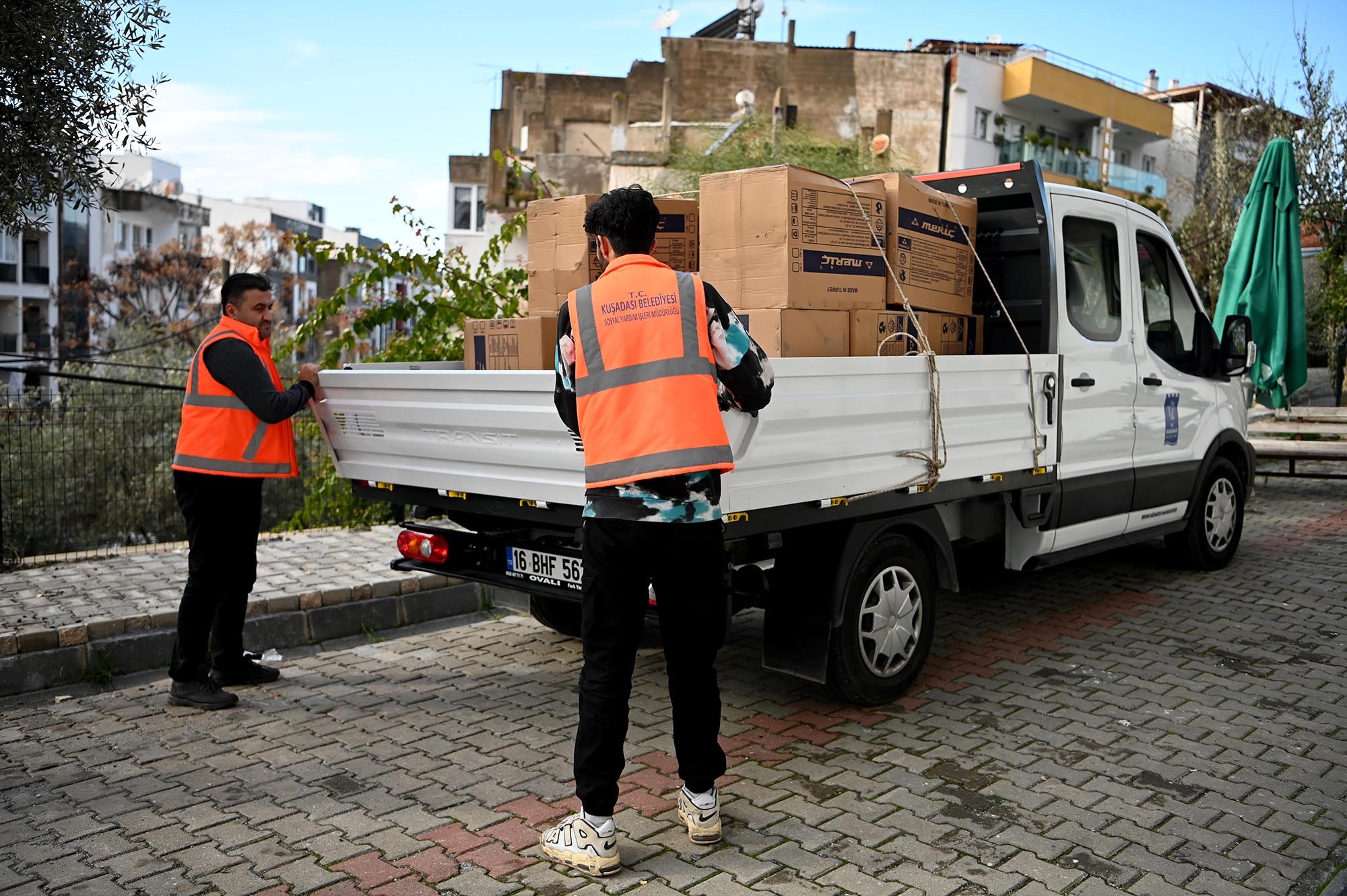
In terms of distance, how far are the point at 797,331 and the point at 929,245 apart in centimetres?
112

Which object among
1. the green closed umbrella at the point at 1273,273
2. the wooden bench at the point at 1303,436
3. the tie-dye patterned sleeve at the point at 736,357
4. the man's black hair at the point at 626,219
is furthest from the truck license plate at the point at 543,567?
the wooden bench at the point at 1303,436

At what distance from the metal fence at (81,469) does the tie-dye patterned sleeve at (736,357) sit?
544 centimetres

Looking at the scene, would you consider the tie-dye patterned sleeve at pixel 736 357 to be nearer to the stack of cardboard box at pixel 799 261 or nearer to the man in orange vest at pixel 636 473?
the man in orange vest at pixel 636 473

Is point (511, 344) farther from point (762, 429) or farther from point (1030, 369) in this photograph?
point (1030, 369)

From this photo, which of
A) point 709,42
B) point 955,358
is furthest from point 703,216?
point 709,42

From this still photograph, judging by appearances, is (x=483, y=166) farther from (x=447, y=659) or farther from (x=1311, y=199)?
(x=447, y=659)

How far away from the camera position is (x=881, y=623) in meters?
4.79

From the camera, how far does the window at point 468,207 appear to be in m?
41.3

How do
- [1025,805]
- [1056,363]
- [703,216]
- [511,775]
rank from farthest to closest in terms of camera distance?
[1056,363], [703,216], [511,775], [1025,805]

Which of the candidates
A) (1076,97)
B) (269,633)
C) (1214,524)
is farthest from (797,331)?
(1076,97)

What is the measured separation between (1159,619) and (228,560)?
499 centimetres

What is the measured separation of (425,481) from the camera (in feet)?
15.8

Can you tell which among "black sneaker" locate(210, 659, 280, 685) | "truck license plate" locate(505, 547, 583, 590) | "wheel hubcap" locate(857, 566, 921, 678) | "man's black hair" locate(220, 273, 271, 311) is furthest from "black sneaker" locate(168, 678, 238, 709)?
"wheel hubcap" locate(857, 566, 921, 678)

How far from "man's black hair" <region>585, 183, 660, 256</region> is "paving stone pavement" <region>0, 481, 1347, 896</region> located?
1.88 m
